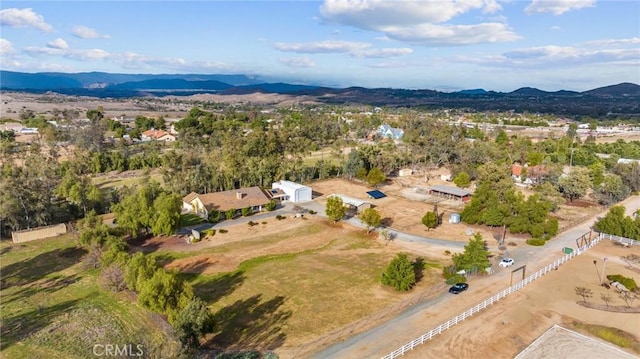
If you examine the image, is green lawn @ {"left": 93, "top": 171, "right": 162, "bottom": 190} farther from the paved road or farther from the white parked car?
the white parked car

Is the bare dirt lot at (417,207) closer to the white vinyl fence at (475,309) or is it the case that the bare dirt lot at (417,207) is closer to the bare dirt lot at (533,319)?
the white vinyl fence at (475,309)

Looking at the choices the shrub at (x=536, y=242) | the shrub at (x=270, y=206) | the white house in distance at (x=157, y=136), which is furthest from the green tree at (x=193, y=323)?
the white house in distance at (x=157, y=136)

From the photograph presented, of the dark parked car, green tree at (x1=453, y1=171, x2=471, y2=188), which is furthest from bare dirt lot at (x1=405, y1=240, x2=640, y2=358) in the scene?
green tree at (x1=453, y1=171, x2=471, y2=188)

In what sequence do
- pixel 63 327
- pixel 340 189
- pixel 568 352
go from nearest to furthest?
pixel 568 352
pixel 63 327
pixel 340 189

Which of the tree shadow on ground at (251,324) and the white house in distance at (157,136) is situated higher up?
the white house in distance at (157,136)

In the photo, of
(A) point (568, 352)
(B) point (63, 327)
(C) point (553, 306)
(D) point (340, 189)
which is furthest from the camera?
(D) point (340, 189)

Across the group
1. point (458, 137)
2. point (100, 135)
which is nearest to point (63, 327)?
point (100, 135)

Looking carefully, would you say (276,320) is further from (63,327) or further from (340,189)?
(340,189)
